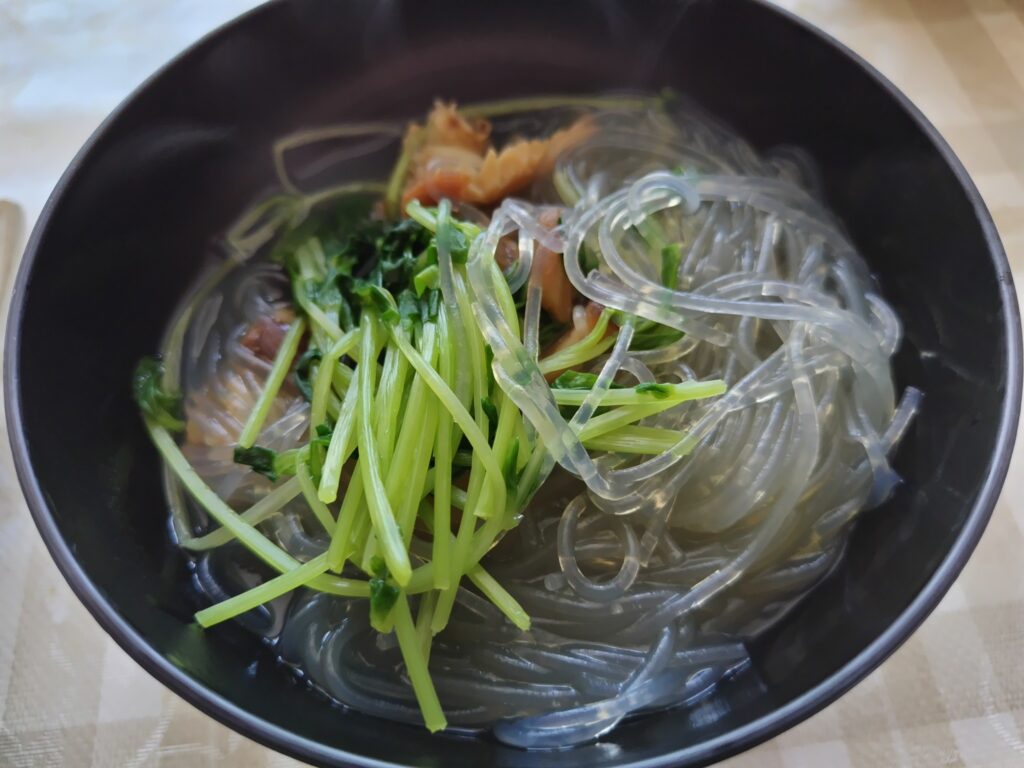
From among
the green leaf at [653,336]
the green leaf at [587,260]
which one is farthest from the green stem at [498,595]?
the green leaf at [587,260]

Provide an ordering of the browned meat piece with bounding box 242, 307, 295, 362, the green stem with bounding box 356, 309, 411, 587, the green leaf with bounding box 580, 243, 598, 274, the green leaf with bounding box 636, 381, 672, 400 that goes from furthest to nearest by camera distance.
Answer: the browned meat piece with bounding box 242, 307, 295, 362
the green leaf with bounding box 580, 243, 598, 274
the green leaf with bounding box 636, 381, 672, 400
the green stem with bounding box 356, 309, 411, 587

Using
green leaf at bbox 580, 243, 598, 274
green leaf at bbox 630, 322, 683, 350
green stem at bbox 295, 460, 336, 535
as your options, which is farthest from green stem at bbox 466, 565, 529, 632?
green leaf at bbox 580, 243, 598, 274

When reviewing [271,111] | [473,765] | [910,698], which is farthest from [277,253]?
[910,698]

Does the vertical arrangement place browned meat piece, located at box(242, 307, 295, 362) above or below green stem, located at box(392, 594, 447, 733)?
above

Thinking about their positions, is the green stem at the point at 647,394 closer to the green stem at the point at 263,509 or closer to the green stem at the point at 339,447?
the green stem at the point at 339,447

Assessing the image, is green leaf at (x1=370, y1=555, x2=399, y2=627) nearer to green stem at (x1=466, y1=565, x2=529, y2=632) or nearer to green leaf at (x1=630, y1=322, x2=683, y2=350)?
green stem at (x1=466, y1=565, x2=529, y2=632)

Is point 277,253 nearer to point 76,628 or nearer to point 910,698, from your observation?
point 76,628

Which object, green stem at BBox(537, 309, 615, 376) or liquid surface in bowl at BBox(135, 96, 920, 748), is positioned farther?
green stem at BBox(537, 309, 615, 376)
